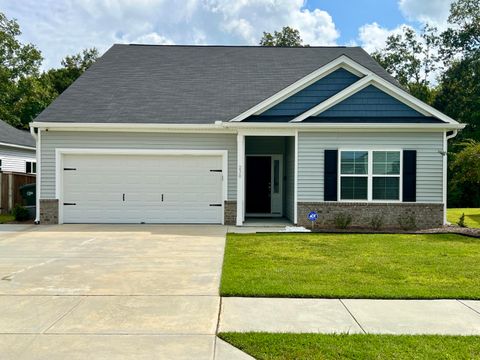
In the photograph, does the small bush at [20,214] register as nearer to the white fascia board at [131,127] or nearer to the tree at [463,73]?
the white fascia board at [131,127]

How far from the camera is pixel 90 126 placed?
12953 millimetres

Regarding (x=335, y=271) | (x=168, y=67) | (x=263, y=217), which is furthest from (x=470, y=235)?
(x=168, y=67)

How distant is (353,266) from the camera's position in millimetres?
7227

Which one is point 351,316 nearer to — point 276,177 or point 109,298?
point 109,298

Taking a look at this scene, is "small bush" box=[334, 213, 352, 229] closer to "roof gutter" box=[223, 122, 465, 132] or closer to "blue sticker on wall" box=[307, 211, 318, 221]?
"blue sticker on wall" box=[307, 211, 318, 221]

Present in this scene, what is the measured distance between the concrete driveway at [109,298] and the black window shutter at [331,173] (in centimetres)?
416

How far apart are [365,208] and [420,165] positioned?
82.4 inches

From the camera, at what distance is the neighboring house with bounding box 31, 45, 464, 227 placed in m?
12.3

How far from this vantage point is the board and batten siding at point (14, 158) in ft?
70.3

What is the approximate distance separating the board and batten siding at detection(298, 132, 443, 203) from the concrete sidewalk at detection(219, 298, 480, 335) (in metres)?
7.27

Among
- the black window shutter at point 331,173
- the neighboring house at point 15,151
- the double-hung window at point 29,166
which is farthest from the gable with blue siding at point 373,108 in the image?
the double-hung window at point 29,166

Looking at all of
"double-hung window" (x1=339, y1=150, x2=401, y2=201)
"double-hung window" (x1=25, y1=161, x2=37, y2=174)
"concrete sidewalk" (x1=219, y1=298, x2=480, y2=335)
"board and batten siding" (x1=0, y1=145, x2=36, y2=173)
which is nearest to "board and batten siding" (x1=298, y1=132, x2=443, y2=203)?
"double-hung window" (x1=339, y1=150, x2=401, y2=201)

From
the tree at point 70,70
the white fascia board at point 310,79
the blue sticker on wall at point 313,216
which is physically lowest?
the blue sticker on wall at point 313,216

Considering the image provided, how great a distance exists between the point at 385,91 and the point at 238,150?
4.75m
